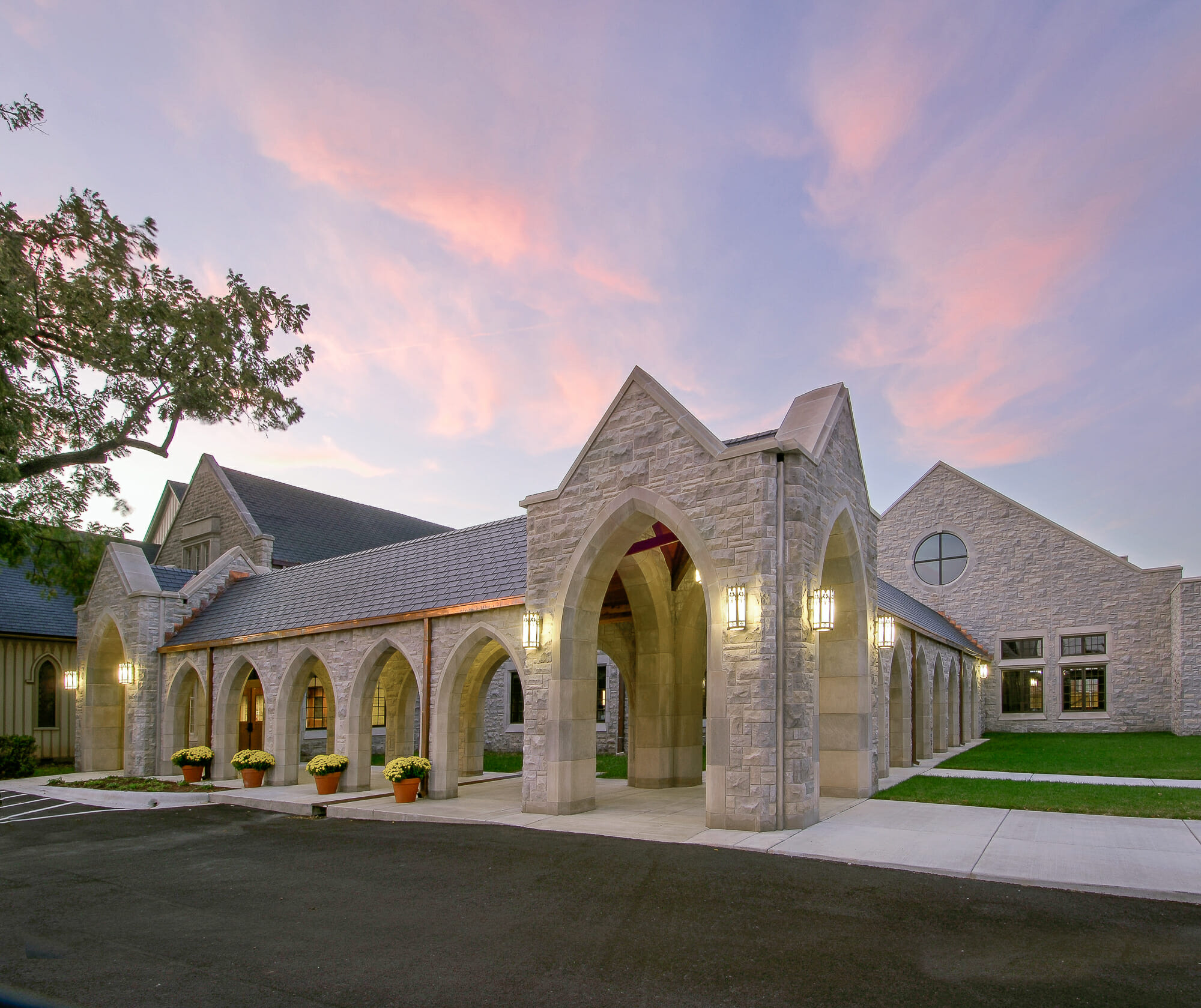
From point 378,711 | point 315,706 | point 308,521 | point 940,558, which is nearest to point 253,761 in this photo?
point 315,706

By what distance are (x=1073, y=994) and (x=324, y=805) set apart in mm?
12260

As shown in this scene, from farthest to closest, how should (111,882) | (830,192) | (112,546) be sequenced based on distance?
(112,546), (830,192), (111,882)

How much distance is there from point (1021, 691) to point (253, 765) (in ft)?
91.3

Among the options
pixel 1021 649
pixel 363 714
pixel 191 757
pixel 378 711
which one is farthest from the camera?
pixel 1021 649

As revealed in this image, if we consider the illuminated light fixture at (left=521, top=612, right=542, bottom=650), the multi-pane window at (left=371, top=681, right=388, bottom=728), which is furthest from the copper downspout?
the multi-pane window at (left=371, top=681, right=388, bottom=728)

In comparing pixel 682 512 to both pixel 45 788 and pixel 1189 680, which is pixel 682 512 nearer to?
pixel 45 788

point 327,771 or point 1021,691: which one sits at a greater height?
point 327,771

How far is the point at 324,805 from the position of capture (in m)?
14.4

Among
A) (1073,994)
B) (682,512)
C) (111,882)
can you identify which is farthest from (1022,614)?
(111,882)

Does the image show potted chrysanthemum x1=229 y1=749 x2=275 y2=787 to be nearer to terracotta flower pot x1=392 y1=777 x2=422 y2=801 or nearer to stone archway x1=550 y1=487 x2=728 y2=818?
terracotta flower pot x1=392 y1=777 x2=422 y2=801

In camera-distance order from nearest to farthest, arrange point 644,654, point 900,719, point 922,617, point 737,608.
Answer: point 737,608 < point 644,654 < point 900,719 < point 922,617

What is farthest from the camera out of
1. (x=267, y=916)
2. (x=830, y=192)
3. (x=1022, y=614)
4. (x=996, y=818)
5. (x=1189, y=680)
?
(x=1022, y=614)

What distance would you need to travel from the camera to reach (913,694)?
2006 cm

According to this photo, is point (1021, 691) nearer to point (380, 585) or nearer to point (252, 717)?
point (380, 585)
